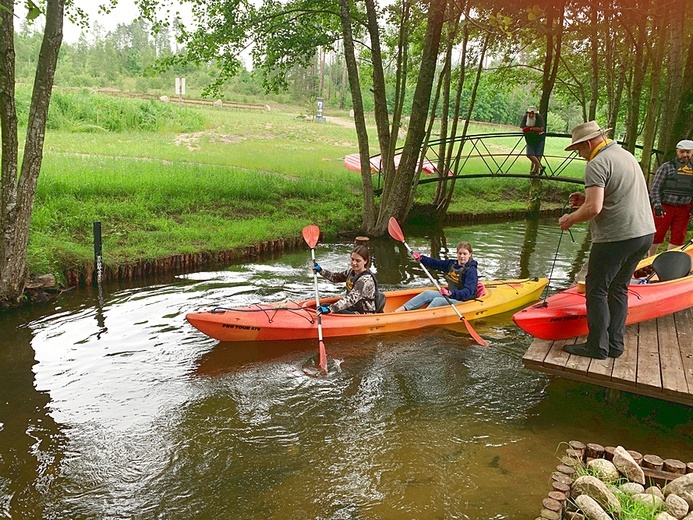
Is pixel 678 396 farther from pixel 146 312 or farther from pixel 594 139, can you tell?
pixel 146 312

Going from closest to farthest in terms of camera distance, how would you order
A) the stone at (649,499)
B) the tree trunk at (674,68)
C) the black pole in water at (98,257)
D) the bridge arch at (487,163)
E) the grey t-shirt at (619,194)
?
the stone at (649,499)
the grey t-shirt at (619,194)
the black pole in water at (98,257)
the tree trunk at (674,68)
the bridge arch at (487,163)

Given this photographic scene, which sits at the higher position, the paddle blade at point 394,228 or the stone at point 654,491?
the paddle blade at point 394,228

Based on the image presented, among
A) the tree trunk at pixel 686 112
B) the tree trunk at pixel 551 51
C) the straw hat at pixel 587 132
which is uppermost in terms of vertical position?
the tree trunk at pixel 551 51

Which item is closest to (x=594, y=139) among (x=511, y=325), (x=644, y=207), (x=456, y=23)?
(x=644, y=207)

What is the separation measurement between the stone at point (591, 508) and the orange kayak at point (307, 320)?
361 centimetres

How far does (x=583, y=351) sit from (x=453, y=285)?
2767mm

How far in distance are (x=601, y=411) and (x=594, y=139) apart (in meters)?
2.38

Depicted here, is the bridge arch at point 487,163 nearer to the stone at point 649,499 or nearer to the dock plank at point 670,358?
the dock plank at point 670,358

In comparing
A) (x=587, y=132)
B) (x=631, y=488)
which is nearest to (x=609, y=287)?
(x=587, y=132)

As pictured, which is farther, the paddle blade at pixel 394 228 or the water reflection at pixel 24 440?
the paddle blade at pixel 394 228

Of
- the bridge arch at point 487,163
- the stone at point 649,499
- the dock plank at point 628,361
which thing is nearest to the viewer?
the stone at point 649,499

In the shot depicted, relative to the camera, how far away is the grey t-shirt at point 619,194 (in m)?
3.98

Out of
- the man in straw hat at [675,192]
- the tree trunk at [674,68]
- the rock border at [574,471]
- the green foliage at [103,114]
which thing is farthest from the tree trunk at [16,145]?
the green foliage at [103,114]

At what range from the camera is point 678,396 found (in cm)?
404
